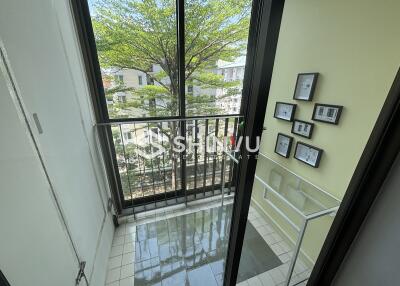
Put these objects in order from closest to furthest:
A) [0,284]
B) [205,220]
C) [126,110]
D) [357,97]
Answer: [0,284], [357,97], [126,110], [205,220]

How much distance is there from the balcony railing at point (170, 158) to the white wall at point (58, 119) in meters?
0.43

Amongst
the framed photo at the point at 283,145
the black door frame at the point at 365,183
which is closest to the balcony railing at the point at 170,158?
the framed photo at the point at 283,145

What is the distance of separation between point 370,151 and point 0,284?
1.25m

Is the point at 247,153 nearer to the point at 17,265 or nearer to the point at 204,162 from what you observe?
the point at 17,265

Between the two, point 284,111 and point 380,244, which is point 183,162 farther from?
point 380,244

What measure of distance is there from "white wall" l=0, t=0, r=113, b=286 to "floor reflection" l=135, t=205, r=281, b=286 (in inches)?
14.3

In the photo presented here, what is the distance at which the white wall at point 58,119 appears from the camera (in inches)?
25.9

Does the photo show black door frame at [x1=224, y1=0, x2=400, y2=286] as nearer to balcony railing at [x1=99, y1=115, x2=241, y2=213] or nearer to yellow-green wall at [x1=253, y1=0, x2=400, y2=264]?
yellow-green wall at [x1=253, y1=0, x2=400, y2=264]

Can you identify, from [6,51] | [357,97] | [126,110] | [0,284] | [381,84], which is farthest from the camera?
[126,110]

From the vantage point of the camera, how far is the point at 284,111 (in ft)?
5.56

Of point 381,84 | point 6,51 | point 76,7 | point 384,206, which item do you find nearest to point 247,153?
point 384,206

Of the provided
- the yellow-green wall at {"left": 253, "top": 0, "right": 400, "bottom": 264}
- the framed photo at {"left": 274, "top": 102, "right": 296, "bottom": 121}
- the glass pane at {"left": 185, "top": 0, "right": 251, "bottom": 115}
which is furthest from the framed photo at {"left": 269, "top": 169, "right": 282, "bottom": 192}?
the glass pane at {"left": 185, "top": 0, "right": 251, "bottom": 115}

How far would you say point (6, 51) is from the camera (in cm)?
63

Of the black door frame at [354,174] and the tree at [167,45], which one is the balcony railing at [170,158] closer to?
the tree at [167,45]
